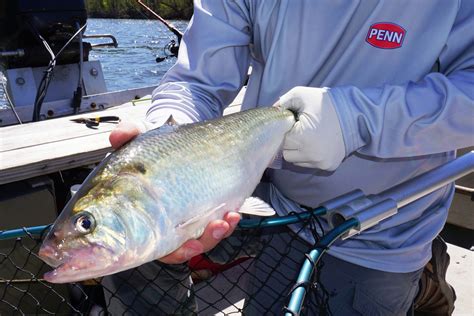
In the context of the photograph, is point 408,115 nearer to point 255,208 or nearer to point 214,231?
point 255,208

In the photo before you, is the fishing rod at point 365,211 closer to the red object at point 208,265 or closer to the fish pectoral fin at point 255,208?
the fish pectoral fin at point 255,208

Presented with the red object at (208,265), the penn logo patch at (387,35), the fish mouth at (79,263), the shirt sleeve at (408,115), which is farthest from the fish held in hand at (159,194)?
the red object at (208,265)

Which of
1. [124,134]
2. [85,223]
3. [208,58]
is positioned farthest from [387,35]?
[85,223]

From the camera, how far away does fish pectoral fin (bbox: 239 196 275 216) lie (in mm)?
1580

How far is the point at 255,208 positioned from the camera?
1.61 metres

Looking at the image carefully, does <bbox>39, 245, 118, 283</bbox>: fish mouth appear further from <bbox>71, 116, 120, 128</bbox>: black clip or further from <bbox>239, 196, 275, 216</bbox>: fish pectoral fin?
<bbox>71, 116, 120, 128</bbox>: black clip

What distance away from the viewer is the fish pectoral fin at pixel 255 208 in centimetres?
158

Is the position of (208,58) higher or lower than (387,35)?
lower

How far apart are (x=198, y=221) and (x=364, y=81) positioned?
0.91 m

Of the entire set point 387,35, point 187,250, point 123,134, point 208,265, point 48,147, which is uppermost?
point 387,35

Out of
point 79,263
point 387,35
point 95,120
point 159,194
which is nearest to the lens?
point 79,263

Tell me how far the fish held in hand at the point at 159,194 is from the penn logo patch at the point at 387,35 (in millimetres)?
459

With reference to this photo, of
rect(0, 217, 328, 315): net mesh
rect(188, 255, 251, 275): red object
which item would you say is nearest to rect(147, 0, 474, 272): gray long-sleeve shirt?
rect(0, 217, 328, 315): net mesh

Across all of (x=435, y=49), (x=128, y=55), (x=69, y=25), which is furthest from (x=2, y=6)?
(x=128, y=55)
